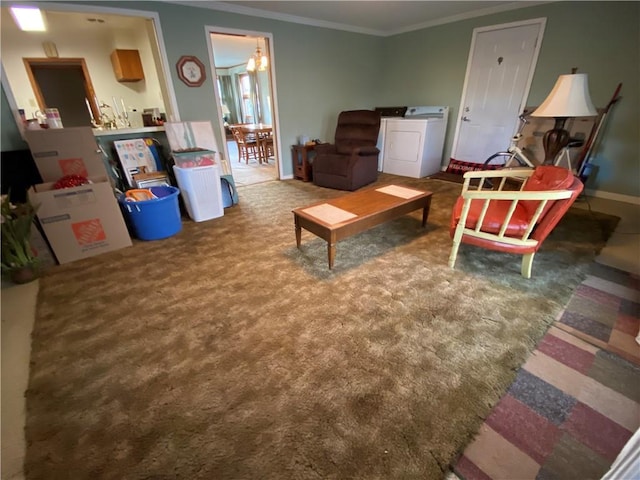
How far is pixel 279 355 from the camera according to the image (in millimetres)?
1444

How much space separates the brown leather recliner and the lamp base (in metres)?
1.95

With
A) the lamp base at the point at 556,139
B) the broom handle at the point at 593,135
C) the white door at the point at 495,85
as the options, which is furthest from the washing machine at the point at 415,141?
the broom handle at the point at 593,135

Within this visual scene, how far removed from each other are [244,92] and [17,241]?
8.45 metres

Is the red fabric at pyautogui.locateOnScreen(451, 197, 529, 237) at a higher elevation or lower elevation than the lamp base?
lower

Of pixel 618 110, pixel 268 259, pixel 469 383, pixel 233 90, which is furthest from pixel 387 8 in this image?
pixel 233 90

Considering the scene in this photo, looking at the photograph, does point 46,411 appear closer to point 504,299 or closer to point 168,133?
point 504,299

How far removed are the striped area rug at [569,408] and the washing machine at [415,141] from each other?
10.9 ft

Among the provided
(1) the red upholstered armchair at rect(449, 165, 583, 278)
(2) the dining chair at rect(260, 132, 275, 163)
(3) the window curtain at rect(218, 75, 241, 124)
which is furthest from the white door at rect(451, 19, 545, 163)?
(3) the window curtain at rect(218, 75, 241, 124)

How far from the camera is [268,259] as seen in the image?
2.32m

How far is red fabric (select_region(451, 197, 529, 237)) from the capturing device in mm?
1907

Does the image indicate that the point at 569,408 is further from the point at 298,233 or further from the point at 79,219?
the point at 79,219

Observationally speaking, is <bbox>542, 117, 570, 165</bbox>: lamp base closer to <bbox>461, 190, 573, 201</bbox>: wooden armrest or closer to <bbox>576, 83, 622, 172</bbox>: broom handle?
<bbox>576, 83, 622, 172</bbox>: broom handle

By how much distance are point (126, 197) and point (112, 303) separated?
114 cm

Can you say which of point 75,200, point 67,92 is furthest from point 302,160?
point 67,92
